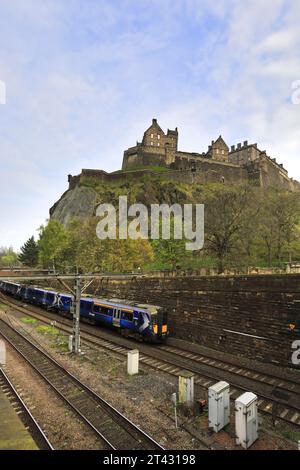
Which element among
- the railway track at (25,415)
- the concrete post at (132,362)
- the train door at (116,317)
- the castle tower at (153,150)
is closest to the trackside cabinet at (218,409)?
the railway track at (25,415)

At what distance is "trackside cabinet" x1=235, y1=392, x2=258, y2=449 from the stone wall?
637 cm

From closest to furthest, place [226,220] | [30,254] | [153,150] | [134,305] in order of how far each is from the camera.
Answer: [134,305], [226,220], [30,254], [153,150]

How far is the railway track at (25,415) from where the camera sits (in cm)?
812

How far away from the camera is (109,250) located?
1389 inches

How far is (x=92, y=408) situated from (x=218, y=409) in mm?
4206

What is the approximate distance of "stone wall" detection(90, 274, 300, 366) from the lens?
1402 cm

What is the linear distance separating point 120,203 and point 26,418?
5358 centimetres

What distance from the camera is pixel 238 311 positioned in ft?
52.5

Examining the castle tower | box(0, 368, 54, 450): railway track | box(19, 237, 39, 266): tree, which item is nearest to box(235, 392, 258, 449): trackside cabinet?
box(0, 368, 54, 450): railway track

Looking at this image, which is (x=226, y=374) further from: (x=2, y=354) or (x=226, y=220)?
(x=226, y=220)

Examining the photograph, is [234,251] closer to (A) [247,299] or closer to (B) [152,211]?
(A) [247,299]

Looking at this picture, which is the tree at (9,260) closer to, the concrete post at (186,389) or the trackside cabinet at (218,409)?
the concrete post at (186,389)

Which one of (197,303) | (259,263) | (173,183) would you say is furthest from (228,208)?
(173,183)

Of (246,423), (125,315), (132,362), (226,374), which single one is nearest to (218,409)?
(246,423)
